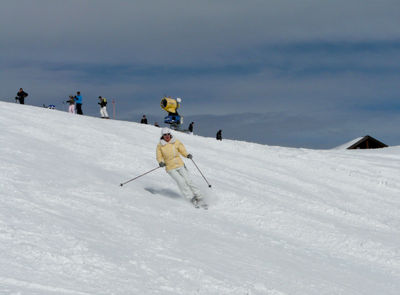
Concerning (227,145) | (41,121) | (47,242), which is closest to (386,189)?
(227,145)

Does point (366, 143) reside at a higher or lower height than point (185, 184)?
higher

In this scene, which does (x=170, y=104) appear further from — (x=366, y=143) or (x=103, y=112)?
(x=366, y=143)

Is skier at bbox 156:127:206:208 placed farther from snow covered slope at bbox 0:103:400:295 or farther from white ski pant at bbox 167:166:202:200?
snow covered slope at bbox 0:103:400:295

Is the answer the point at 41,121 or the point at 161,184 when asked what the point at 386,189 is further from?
the point at 41,121

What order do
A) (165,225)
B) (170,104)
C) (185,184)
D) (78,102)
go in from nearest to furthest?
1. (165,225)
2. (185,184)
3. (78,102)
4. (170,104)

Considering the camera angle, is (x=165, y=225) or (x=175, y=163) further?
(x=175, y=163)

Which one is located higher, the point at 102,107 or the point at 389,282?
the point at 102,107

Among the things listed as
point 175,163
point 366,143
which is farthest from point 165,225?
point 366,143

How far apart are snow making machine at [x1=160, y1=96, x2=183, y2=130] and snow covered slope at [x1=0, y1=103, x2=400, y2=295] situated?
14.7m

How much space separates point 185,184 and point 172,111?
81.8 ft

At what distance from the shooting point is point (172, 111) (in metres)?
37.6

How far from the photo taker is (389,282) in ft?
33.3

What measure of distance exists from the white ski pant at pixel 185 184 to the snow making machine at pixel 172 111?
23.7 metres

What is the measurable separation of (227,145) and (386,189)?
8163mm
